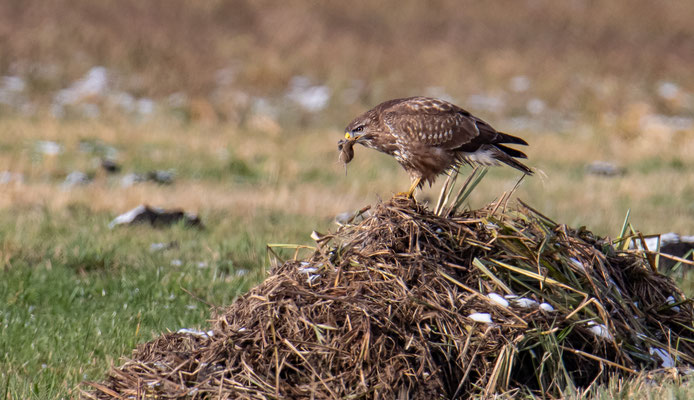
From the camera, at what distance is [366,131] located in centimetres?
677

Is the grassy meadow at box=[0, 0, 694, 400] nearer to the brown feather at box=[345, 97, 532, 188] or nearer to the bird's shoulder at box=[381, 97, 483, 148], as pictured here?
the brown feather at box=[345, 97, 532, 188]

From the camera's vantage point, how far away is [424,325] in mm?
4402

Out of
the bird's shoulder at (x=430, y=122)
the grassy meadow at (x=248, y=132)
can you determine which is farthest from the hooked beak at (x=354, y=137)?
the grassy meadow at (x=248, y=132)

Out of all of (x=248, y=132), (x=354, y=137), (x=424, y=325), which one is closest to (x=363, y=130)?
(x=354, y=137)

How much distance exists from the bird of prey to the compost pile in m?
1.64

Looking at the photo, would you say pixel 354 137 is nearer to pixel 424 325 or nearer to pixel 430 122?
pixel 430 122

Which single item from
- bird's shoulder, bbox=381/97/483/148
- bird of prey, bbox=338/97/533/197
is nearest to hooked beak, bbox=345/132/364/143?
bird of prey, bbox=338/97/533/197

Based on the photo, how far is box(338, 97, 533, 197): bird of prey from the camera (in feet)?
21.6

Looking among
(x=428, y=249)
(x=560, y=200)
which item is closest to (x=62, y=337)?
(x=428, y=249)

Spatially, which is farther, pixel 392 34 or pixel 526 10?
pixel 526 10

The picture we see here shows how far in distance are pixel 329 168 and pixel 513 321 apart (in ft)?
33.7

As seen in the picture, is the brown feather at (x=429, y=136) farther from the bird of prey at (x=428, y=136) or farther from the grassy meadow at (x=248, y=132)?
the grassy meadow at (x=248, y=132)

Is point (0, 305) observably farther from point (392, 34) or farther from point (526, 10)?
point (526, 10)

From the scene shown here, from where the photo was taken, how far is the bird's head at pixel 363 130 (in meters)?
6.72
